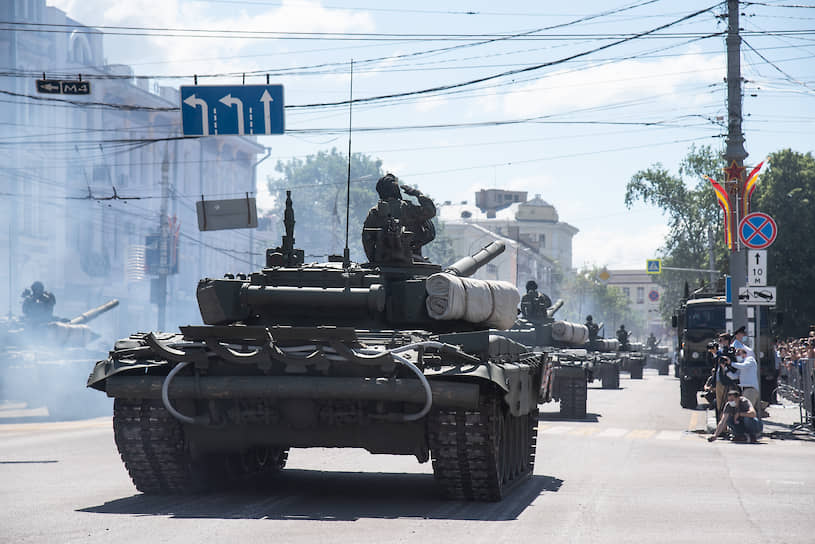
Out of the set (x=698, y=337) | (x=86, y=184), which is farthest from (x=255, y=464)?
(x=86, y=184)

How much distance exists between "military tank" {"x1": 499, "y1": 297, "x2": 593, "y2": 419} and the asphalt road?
16.9 ft

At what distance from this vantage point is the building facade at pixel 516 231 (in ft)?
354

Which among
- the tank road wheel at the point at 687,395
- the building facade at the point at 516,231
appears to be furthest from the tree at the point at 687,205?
the tank road wheel at the point at 687,395

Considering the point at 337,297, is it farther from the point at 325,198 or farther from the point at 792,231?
the point at 325,198

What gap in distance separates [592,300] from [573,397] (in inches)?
3841

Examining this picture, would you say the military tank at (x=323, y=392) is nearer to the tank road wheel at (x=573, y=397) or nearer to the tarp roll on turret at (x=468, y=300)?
the tarp roll on turret at (x=468, y=300)

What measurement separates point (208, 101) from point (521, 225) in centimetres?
10506

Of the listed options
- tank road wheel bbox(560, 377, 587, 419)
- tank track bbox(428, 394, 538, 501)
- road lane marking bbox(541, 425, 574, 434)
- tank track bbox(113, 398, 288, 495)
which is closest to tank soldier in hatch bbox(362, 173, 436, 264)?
tank track bbox(428, 394, 538, 501)

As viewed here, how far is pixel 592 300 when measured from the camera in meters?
120

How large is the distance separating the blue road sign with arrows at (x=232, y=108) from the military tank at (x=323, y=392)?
9.76m

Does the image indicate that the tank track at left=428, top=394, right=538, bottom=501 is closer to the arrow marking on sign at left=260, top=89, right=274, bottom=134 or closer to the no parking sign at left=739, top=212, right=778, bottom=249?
the no parking sign at left=739, top=212, right=778, bottom=249

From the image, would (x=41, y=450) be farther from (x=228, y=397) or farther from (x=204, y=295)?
(x=228, y=397)

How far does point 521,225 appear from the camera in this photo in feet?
410

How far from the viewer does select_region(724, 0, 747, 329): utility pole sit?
2116cm
